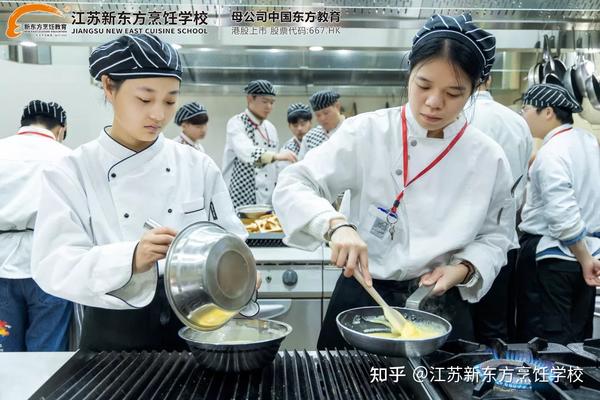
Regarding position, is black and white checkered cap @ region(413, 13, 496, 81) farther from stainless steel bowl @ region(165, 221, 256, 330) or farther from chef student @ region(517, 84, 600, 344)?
chef student @ region(517, 84, 600, 344)

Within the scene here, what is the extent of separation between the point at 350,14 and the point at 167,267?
7.04 feet

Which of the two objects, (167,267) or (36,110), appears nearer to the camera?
(167,267)

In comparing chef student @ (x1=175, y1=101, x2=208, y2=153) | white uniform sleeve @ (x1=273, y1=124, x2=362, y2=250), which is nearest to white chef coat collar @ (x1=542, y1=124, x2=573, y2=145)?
white uniform sleeve @ (x1=273, y1=124, x2=362, y2=250)

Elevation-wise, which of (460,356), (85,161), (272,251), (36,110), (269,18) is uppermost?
(269,18)

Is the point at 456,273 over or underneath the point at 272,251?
over

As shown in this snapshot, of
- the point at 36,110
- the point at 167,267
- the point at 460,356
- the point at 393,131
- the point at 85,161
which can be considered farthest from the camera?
the point at 36,110

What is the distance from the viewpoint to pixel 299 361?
→ 3.23 ft

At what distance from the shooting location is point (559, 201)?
221 centimetres

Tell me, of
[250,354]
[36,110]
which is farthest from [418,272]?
[36,110]

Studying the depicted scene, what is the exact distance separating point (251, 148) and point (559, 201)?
213 cm

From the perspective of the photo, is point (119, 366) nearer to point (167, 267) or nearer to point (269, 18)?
point (167, 267)

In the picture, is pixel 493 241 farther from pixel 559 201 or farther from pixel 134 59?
pixel 559 201

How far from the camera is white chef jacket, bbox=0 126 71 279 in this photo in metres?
2.08

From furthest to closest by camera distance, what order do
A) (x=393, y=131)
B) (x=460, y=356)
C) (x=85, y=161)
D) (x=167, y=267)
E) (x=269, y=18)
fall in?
(x=269, y=18) → (x=393, y=131) → (x=85, y=161) → (x=460, y=356) → (x=167, y=267)
